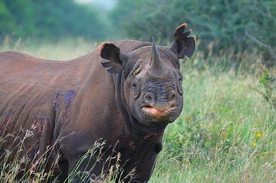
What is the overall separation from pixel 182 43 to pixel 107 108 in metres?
0.95

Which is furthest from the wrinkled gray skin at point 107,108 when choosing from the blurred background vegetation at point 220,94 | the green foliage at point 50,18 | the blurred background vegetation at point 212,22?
the green foliage at point 50,18

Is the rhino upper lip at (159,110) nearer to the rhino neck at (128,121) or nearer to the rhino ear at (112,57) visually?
the rhino neck at (128,121)

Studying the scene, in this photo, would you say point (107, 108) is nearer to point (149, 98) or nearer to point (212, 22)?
point (149, 98)

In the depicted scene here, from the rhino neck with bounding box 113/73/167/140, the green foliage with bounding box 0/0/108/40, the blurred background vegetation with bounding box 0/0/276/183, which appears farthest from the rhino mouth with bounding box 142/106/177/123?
the green foliage with bounding box 0/0/108/40

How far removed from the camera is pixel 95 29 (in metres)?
49.3

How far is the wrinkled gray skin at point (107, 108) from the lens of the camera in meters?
5.68

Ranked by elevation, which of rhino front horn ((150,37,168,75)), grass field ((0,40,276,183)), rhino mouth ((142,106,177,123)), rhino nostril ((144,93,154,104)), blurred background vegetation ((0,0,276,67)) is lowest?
grass field ((0,40,276,183))

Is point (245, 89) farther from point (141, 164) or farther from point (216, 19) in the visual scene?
point (216, 19)

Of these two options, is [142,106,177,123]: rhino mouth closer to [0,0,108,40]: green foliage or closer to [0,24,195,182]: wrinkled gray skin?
[0,24,195,182]: wrinkled gray skin

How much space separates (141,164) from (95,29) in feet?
142

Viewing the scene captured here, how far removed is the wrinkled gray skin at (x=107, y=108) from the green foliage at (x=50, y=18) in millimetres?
29453

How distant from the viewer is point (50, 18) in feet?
142

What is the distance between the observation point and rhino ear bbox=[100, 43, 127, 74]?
20.2 ft

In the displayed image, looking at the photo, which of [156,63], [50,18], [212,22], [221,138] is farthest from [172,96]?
[50,18]
